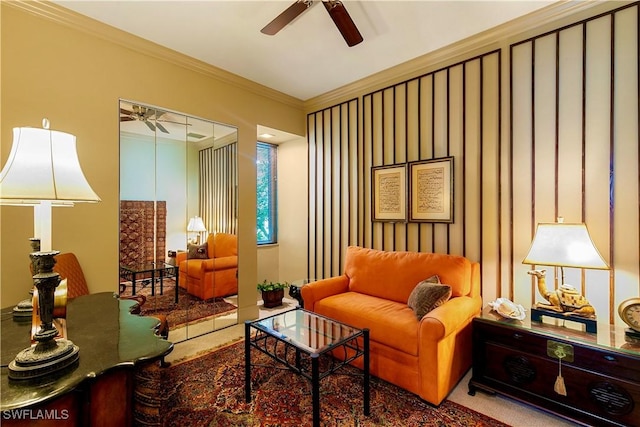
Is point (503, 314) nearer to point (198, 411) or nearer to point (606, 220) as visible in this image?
point (606, 220)

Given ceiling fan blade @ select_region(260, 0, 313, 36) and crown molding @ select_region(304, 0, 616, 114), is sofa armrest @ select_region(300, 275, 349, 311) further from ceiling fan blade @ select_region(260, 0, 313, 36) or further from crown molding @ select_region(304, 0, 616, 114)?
crown molding @ select_region(304, 0, 616, 114)

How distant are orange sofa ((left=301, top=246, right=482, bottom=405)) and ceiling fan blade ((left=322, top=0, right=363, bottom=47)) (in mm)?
2024

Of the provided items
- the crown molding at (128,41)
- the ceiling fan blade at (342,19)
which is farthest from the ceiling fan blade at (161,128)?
the ceiling fan blade at (342,19)

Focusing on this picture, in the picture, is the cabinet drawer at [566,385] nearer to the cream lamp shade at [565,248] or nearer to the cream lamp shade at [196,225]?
the cream lamp shade at [565,248]

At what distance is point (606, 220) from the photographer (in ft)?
6.88

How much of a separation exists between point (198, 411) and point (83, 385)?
1.13 metres

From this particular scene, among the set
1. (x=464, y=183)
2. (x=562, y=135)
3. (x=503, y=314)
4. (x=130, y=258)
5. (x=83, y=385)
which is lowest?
(x=503, y=314)

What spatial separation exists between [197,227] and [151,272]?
634mm

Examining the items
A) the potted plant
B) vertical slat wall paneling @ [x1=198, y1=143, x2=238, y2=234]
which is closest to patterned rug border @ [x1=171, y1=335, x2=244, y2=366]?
the potted plant

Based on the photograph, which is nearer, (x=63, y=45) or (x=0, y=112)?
(x=0, y=112)

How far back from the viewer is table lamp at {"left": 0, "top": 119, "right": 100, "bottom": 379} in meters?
1.03

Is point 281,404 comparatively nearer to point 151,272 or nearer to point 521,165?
point 151,272

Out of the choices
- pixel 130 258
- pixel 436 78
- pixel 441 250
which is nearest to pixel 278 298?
pixel 130 258

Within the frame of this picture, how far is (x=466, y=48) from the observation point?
2.74 meters
